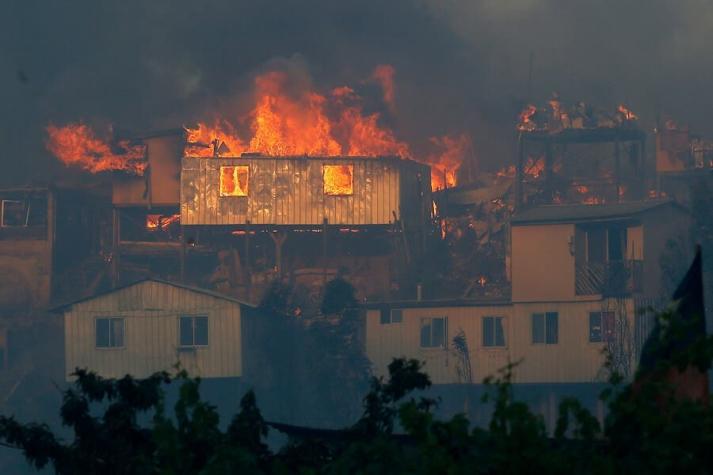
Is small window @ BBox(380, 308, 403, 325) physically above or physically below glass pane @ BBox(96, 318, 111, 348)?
above

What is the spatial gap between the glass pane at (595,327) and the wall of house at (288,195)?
1359 cm

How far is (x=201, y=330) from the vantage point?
53.8 meters

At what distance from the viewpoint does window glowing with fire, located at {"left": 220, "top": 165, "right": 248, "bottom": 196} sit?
62219 millimetres

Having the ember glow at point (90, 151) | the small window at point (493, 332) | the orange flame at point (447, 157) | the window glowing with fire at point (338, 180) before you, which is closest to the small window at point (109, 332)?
the ember glow at point (90, 151)

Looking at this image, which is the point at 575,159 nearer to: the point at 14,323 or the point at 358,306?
the point at 358,306

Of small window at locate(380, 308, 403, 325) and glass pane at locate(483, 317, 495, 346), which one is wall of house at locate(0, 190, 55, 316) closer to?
small window at locate(380, 308, 403, 325)

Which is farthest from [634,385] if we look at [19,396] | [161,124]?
[161,124]

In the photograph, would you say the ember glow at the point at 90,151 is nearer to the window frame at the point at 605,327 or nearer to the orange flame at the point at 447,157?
the orange flame at the point at 447,157

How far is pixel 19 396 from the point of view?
52.7m

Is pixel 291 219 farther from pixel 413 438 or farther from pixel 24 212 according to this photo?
pixel 413 438

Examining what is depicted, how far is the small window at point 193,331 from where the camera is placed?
176 ft

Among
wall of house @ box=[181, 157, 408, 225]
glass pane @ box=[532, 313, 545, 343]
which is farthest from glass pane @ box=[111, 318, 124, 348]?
glass pane @ box=[532, 313, 545, 343]

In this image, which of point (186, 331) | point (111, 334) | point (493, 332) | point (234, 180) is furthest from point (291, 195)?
point (493, 332)

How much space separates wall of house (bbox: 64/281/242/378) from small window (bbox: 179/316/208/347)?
0.70 ft
